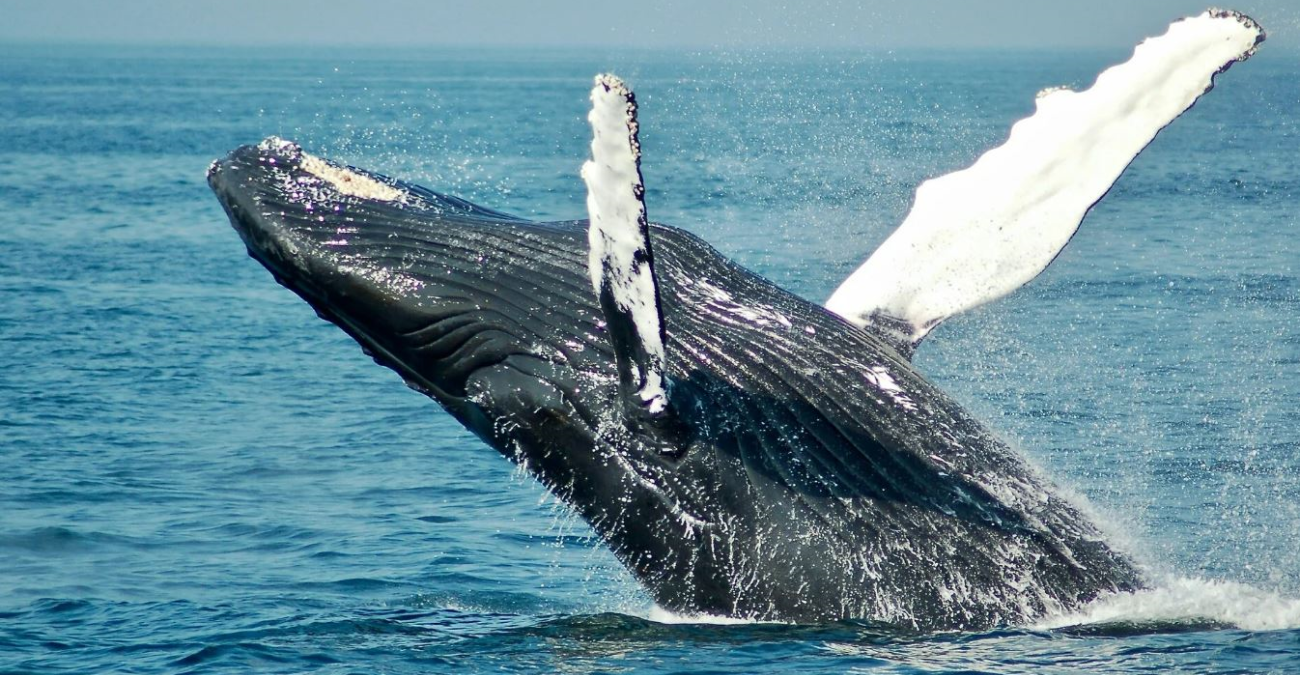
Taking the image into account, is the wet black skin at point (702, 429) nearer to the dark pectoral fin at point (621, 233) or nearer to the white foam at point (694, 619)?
the white foam at point (694, 619)

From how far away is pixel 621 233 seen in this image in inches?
231

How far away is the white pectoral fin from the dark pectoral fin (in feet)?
5.89

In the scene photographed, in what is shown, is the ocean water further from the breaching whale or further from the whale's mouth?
the whale's mouth

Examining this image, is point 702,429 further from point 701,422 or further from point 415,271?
point 415,271

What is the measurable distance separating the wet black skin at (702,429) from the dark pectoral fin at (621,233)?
59 cm

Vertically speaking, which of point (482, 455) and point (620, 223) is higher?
point (620, 223)

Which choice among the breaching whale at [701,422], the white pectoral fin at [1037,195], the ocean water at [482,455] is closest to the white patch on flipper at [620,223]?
the ocean water at [482,455]

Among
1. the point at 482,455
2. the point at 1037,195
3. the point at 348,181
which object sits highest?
the point at 1037,195

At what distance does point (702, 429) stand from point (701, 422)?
3 cm

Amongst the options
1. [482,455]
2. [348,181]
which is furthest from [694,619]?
[482,455]

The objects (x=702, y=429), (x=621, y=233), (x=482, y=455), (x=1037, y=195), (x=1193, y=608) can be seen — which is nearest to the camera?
(x=621, y=233)

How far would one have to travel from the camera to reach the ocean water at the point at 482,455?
719cm

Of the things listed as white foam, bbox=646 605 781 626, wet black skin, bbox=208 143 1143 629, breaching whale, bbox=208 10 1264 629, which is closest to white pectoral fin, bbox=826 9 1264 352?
breaching whale, bbox=208 10 1264 629

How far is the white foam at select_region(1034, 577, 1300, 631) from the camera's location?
22.1 feet
